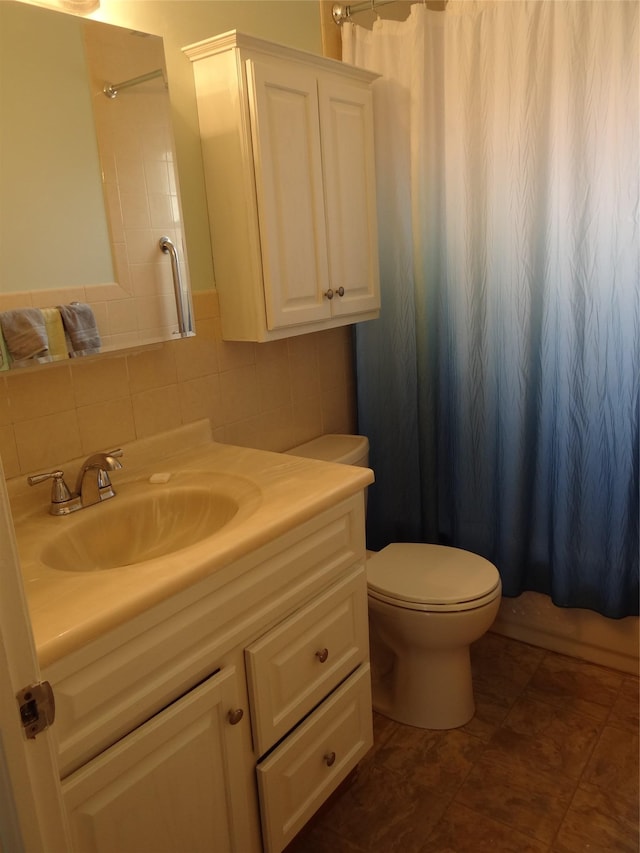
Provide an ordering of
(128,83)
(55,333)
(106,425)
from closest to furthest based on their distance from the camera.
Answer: (55,333) < (128,83) < (106,425)

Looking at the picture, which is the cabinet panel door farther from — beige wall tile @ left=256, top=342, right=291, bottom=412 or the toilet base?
the toilet base

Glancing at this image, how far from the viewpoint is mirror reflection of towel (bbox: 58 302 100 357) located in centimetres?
143

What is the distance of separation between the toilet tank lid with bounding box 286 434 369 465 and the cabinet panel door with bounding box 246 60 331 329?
44 centimetres

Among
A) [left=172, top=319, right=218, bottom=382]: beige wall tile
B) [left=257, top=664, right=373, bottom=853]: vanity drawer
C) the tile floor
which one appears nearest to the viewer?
[left=257, top=664, right=373, bottom=853]: vanity drawer

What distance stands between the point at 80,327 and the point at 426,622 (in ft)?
3.78

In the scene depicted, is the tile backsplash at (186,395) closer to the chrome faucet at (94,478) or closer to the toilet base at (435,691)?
the chrome faucet at (94,478)

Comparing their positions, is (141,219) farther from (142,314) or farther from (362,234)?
(362,234)

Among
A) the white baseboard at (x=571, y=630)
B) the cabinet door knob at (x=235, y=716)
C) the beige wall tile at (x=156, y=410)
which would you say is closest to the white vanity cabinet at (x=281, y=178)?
the beige wall tile at (x=156, y=410)

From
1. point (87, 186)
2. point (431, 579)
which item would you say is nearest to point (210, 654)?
point (431, 579)

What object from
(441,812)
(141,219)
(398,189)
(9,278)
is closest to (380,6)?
(398,189)

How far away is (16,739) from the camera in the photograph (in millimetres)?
687

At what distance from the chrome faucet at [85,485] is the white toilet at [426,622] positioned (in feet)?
2.52

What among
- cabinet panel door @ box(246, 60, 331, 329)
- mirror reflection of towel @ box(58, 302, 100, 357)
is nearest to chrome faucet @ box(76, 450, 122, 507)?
mirror reflection of towel @ box(58, 302, 100, 357)

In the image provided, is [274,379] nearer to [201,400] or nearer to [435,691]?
[201,400]
